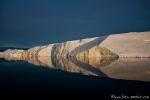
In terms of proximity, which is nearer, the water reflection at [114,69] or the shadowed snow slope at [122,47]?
the water reflection at [114,69]

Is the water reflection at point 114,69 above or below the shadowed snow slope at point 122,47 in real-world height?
below

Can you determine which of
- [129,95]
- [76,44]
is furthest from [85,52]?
[129,95]

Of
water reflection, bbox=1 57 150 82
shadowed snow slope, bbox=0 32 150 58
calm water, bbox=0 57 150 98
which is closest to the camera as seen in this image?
calm water, bbox=0 57 150 98

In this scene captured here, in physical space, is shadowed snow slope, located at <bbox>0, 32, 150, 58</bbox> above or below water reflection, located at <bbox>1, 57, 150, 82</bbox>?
above

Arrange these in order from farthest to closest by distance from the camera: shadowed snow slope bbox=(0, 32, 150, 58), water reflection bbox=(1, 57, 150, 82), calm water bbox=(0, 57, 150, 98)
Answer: shadowed snow slope bbox=(0, 32, 150, 58) < water reflection bbox=(1, 57, 150, 82) < calm water bbox=(0, 57, 150, 98)

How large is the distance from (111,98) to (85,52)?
3451 centimetres

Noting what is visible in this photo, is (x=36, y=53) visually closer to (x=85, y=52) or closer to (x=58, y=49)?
(x=58, y=49)

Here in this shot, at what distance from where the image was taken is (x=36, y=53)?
204ft

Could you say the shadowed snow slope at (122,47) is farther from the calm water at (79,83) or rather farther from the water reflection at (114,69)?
the calm water at (79,83)

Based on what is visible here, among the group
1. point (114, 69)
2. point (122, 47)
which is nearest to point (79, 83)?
point (114, 69)

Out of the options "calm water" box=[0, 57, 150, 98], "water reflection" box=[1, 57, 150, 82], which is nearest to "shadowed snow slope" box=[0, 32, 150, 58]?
"water reflection" box=[1, 57, 150, 82]

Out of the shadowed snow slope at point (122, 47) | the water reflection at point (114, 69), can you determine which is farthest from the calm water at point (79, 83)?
the shadowed snow slope at point (122, 47)

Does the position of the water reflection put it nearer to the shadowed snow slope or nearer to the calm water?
the calm water

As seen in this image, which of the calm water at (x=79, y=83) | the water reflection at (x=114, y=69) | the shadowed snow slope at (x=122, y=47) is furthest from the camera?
the shadowed snow slope at (x=122, y=47)
